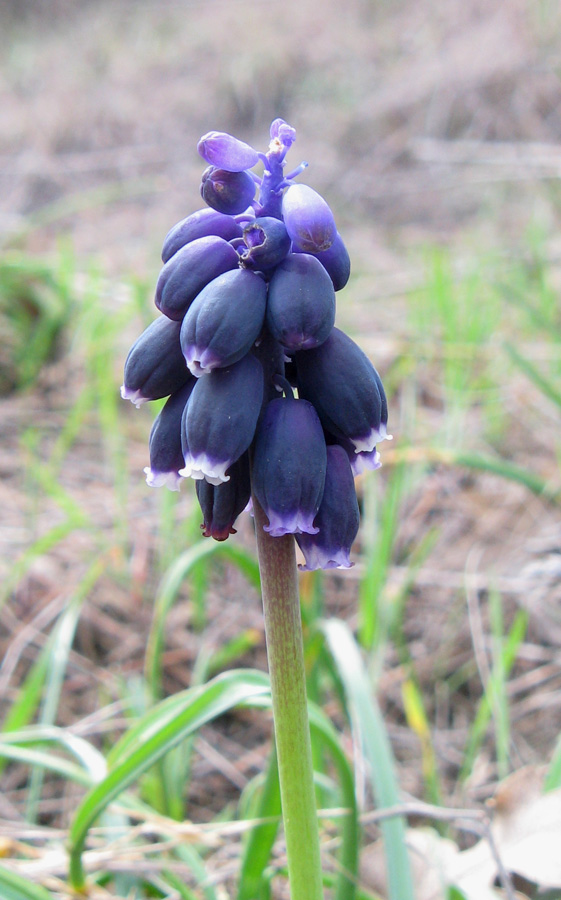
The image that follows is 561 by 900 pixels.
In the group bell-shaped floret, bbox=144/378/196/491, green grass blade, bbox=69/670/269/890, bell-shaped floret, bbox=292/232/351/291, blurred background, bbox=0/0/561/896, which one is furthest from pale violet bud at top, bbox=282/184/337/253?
blurred background, bbox=0/0/561/896

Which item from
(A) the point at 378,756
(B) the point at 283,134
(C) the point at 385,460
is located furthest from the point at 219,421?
(C) the point at 385,460

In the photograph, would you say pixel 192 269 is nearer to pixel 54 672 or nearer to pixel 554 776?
pixel 554 776

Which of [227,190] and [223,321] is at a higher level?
[227,190]

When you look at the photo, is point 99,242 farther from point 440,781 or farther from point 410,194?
point 440,781

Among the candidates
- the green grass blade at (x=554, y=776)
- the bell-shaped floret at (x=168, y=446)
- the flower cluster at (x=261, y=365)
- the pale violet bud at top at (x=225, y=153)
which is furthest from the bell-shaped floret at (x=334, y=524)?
the green grass blade at (x=554, y=776)

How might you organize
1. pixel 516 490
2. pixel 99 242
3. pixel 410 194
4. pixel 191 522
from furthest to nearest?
pixel 410 194
pixel 99 242
pixel 516 490
pixel 191 522

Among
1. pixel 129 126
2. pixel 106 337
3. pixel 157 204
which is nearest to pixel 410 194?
pixel 157 204

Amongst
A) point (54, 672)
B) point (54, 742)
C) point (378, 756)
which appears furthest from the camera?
point (54, 672)
